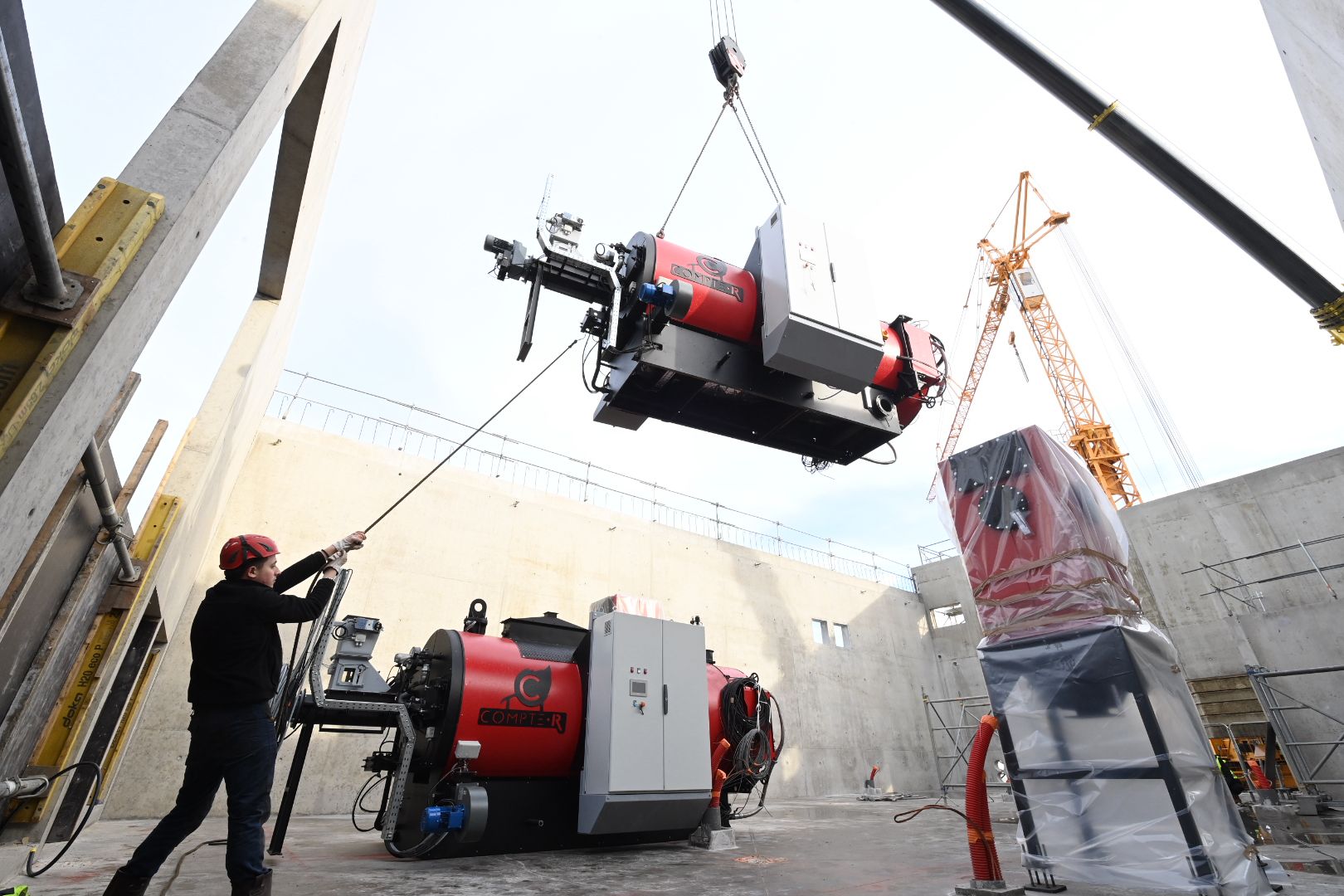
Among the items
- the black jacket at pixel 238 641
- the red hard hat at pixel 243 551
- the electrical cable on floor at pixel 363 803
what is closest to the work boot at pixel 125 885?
the black jacket at pixel 238 641

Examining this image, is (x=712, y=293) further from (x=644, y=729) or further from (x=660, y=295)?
(x=644, y=729)

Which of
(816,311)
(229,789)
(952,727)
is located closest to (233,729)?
(229,789)

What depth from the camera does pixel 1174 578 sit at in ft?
41.8

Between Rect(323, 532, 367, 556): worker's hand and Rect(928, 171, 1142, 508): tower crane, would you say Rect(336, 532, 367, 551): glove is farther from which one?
Rect(928, 171, 1142, 508): tower crane

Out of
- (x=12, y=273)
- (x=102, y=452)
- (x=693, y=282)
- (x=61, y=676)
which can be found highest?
(x=693, y=282)

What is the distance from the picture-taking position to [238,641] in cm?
231

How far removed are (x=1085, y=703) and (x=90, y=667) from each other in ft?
17.9

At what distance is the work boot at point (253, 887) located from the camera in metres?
2.10

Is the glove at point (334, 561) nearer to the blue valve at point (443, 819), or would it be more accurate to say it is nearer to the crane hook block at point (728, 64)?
the blue valve at point (443, 819)

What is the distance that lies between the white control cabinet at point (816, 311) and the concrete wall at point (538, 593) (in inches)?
314

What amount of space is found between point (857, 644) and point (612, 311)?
49.2 feet

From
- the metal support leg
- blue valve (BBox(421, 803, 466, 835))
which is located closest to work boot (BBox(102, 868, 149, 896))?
the metal support leg

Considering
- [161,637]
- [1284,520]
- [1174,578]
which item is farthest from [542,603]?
[1284,520]

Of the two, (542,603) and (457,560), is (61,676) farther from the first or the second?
(542,603)
